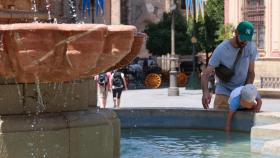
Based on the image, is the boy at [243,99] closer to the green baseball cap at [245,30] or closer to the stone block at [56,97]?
the green baseball cap at [245,30]

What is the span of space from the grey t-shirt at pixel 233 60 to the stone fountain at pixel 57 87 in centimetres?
251

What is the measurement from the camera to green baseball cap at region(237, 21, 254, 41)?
7164 mm

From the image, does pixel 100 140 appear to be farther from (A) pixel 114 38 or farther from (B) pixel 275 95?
(B) pixel 275 95

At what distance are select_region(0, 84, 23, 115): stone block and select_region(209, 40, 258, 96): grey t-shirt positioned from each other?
3397mm

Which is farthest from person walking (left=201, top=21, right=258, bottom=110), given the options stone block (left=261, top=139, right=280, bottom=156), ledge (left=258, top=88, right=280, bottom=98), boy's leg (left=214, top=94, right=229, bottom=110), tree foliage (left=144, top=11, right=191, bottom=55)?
tree foliage (left=144, top=11, right=191, bottom=55)

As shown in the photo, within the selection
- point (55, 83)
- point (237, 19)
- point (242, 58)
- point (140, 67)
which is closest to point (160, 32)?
point (140, 67)

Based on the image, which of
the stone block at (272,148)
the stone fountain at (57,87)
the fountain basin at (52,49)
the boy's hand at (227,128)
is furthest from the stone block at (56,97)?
the boy's hand at (227,128)

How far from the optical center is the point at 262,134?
6500 mm

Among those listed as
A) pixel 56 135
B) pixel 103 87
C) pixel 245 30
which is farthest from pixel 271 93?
pixel 56 135

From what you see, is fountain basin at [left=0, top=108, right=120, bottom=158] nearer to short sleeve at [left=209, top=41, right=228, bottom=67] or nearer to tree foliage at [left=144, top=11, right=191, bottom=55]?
short sleeve at [left=209, top=41, right=228, bottom=67]

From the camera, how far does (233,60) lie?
767cm

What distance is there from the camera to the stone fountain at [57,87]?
417cm

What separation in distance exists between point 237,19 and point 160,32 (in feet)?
36.2

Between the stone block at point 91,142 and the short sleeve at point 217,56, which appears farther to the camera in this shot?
the short sleeve at point 217,56
